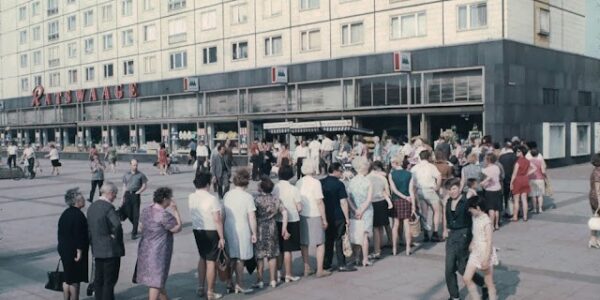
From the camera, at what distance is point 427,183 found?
12.3 metres

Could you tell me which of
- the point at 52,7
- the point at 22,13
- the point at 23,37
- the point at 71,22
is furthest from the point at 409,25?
the point at 22,13

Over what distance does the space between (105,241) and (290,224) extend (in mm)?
2892

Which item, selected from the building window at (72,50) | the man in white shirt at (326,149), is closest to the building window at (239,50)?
the man in white shirt at (326,149)

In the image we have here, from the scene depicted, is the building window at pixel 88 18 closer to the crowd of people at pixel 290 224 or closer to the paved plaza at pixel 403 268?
the paved plaza at pixel 403 268

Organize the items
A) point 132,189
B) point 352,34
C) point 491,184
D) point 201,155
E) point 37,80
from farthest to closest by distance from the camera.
→ point 37,80, point 352,34, point 201,155, point 491,184, point 132,189

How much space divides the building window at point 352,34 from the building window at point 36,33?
40.4 meters

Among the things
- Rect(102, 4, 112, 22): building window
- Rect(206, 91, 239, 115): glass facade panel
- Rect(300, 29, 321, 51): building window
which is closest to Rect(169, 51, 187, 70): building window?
Rect(206, 91, 239, 115): glass facade panel

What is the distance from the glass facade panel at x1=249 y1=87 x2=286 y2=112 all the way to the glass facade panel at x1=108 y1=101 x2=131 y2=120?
15293 millimetres

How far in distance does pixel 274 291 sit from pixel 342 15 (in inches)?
1039

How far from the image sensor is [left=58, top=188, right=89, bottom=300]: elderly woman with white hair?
788 centimetres

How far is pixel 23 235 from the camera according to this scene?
14.1m

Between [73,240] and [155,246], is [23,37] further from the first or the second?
[155,246]

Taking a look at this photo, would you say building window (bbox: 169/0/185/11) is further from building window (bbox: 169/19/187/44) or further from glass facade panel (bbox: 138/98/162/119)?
glass facade panel (bbox: 138/98/162/119)

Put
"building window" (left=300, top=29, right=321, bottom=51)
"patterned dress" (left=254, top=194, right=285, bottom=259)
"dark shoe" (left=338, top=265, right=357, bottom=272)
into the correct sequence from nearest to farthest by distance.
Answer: "patterned dress" (left=254, top=194, right=285, bottom=259) → "dark shoe" (left=338, top=265, right=357, bottom=272) → "building window" (left=300, top=29, right=321, bottom=51)
